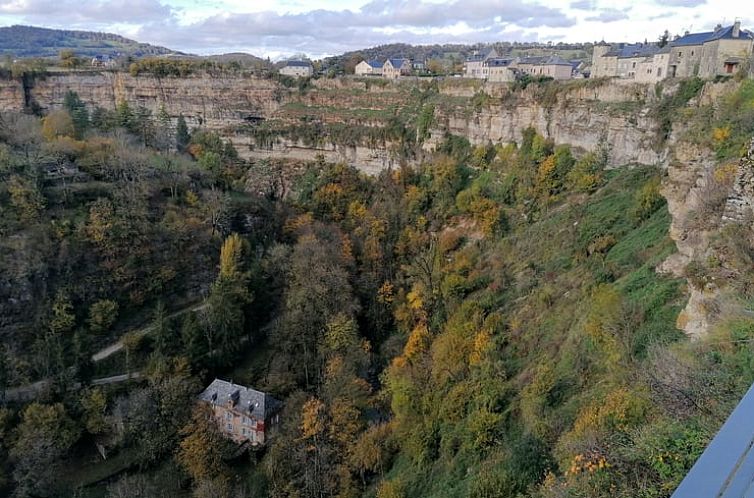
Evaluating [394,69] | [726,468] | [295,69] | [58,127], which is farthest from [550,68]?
[726,468]

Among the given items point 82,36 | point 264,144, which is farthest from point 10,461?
point 82,36

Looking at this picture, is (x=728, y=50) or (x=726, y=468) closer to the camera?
(x=726, y=468)

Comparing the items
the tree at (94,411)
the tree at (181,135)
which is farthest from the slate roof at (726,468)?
the tree at (181,135)

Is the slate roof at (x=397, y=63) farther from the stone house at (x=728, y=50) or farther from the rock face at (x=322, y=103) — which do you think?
the stone house at (x=728, y=50)

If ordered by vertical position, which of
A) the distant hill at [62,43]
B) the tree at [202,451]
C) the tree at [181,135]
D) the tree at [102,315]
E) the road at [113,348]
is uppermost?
the distant hill at [62,43]

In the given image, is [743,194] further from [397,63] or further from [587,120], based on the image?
[397,63]

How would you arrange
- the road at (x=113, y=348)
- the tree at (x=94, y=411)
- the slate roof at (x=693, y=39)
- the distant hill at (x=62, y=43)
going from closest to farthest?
the tree at (x=94, y=411)
the road at (x=113, y=348)
the slate roof at (x=693, y=39)
the distant hill at (x=62, y=43)
